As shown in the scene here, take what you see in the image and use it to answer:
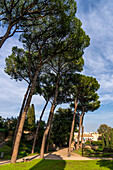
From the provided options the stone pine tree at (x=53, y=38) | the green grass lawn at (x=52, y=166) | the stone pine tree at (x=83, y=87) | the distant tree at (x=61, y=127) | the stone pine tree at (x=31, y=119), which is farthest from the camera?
the distant tree at (x=61, y=127)

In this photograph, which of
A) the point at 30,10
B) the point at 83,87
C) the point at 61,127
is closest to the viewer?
the point at 30,10

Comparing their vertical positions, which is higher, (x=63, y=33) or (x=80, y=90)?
(x=63, y=33)

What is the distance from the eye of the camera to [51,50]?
43.7 ft

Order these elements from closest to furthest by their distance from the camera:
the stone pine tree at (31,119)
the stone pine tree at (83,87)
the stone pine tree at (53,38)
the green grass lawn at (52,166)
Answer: the green grass lawn at (52,166) → the stone pine tree at (53,38) → the stone pine tree at (83,87) → the stone pine tree at (31,119)

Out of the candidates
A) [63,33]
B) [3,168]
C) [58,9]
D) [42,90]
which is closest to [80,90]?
[42,90]

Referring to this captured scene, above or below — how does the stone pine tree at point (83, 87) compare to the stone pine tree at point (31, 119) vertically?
above

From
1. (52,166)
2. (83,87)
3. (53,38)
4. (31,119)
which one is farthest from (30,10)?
(31,119)

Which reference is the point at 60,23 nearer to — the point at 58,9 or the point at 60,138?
the point at 58,9

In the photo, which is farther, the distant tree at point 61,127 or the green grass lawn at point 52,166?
the distant tree at point 61,127

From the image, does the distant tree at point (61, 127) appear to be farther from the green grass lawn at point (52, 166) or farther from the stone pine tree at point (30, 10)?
the stone pine tree at point (30, 10)

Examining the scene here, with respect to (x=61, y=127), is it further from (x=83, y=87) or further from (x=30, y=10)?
(x=30, y=10)

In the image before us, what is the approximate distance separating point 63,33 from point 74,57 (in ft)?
12.0

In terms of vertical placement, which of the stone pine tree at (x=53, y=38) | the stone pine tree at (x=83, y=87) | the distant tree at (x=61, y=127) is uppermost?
the stone pine tree at (x=53, y=38)

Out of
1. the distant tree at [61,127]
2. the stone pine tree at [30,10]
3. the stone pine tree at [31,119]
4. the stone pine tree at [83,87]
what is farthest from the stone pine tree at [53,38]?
the distant tree at [61,127]
